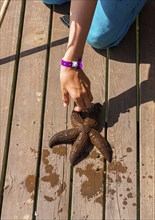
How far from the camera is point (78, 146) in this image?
7.92 ft

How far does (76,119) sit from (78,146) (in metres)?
0.18

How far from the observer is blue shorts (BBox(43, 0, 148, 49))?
2.50 meters

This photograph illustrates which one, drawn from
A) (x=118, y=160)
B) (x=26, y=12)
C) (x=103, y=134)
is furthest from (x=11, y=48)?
(x=118, y=160)

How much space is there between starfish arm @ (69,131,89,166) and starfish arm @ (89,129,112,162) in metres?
0.04

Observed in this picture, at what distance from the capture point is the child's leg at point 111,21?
2500 millimetres

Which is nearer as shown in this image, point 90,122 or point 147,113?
point 90,122

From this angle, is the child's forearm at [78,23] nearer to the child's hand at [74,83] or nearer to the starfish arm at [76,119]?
the child's hand at [74,83]

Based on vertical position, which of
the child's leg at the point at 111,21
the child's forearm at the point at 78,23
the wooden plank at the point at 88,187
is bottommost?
the wooden plank at the point at 88,187

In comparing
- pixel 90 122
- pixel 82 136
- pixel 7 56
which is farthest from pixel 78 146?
pixel 7 56

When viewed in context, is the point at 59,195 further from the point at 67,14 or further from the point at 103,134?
the point at 67,14

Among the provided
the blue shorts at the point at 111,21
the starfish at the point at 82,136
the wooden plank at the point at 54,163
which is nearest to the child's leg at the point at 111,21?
the blue shorts at the point at 111,21

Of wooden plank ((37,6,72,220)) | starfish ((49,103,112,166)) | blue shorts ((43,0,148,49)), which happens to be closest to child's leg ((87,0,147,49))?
blue shorts ((43,0,148,49))

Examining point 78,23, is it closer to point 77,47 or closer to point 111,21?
point 77,47

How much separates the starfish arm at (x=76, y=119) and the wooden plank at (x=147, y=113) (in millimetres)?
390
